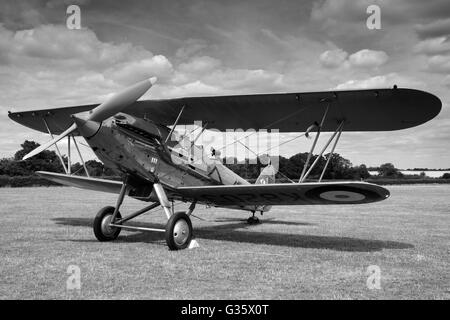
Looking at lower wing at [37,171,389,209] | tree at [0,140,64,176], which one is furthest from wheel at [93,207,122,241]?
tree at [0,140,64,176]

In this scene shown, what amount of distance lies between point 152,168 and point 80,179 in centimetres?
321

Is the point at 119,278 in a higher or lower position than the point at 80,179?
lower

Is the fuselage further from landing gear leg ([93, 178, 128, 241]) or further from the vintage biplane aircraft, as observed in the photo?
landing gear leg ([93, 178, 128, 241])

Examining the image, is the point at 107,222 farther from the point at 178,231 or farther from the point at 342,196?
the point at 342,196

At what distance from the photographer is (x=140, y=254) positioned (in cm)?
675

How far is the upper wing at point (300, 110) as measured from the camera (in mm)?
7543

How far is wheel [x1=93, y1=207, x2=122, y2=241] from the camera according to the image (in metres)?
8.06

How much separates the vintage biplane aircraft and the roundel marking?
2 cm

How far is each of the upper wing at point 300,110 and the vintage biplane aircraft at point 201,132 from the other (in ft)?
0.06

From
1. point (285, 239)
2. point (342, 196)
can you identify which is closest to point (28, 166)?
point (285, 239)
